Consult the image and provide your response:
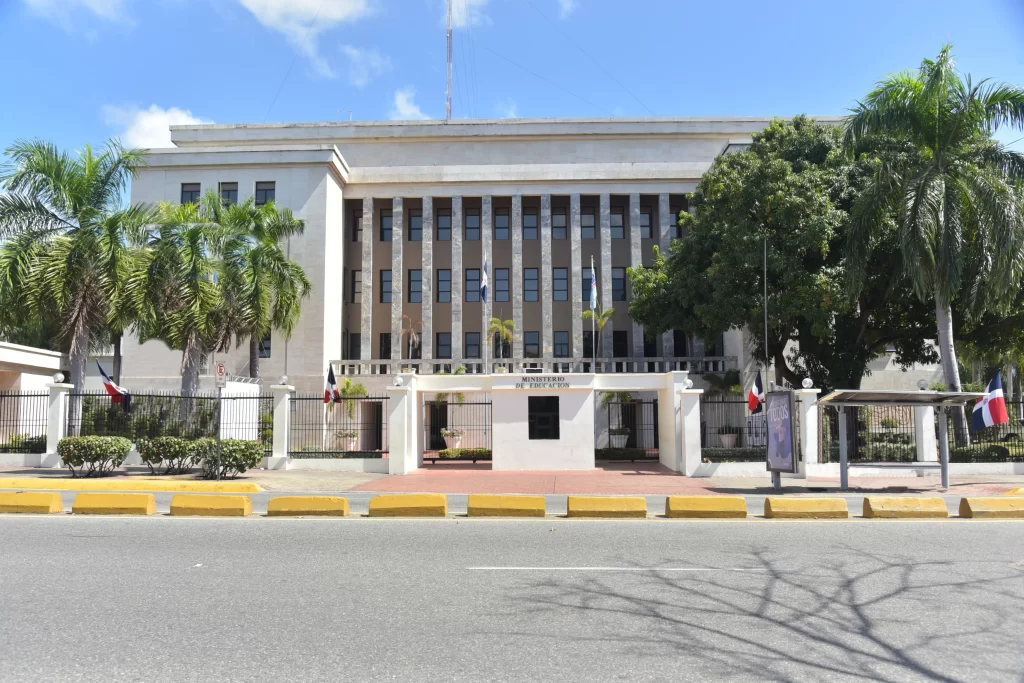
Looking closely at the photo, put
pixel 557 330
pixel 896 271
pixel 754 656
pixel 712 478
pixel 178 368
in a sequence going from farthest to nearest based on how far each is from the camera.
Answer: pixel 557 330
pixel 178 368
pixel 896 271
pixel 712 478
pixel 754 656

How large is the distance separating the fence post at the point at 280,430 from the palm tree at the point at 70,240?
5.25 meters

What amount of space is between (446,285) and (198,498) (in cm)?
2724

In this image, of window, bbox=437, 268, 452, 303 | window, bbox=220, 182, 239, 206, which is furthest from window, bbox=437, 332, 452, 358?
window, bbox=220, 182, 239, 206

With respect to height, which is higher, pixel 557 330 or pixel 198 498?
pixel 557 330

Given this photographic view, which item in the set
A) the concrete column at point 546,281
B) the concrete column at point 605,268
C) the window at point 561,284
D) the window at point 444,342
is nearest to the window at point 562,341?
the concrete column at point 546,281

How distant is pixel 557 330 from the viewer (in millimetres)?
39156

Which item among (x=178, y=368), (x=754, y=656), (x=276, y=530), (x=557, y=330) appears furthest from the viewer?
(x=557, y=330)

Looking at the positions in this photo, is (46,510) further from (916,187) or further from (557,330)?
(557,330)

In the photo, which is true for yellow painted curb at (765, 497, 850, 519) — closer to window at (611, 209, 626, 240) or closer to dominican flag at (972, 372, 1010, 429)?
dominican flag at (972, 372, 1010, 429)

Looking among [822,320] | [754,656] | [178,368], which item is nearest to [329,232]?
[178,368]

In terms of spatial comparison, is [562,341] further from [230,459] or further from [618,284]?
[230,459]

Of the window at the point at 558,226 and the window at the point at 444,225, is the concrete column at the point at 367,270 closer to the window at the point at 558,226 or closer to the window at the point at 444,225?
the window at the point at 444,225

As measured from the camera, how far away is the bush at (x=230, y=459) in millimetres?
20625

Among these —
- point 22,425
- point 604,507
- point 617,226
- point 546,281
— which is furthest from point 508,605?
point 617,226
